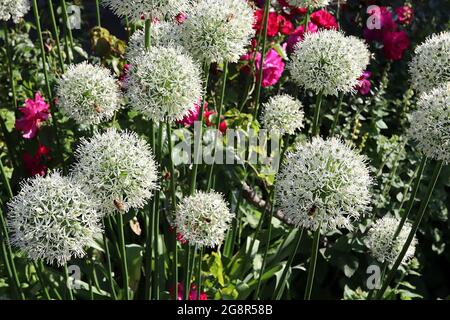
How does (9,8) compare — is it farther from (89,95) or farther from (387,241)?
(387,241)

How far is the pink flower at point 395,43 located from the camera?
364cm

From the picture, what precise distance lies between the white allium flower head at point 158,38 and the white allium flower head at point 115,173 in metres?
0.48

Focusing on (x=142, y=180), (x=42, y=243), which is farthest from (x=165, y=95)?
(x=42, y=243)

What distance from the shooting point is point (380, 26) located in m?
3.73

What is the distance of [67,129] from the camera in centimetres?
296

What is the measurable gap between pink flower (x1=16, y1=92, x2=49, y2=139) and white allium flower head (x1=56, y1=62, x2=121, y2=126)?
0.86m

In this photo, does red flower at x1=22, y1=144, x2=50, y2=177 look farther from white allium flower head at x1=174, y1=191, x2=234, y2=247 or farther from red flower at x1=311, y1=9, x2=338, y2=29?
red flower at x1=311, y1=9, x2=338, y2=29

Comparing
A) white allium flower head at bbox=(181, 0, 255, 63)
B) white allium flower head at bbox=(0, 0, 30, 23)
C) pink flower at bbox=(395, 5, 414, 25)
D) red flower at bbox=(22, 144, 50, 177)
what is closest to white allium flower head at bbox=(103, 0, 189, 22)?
white allium flower head at bbox=(181, 0, 255, 63)

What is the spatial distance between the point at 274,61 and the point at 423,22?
189cm

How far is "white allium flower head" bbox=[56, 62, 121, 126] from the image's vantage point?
6.59ft

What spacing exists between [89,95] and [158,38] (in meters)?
0.35

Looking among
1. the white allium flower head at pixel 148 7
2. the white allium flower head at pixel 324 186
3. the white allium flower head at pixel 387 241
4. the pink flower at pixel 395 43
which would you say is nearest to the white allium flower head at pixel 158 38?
the white allium flower head at pixel 148 7

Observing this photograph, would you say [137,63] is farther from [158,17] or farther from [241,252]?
[241,252]

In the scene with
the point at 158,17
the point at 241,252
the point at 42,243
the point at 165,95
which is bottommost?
the point at 241,252
